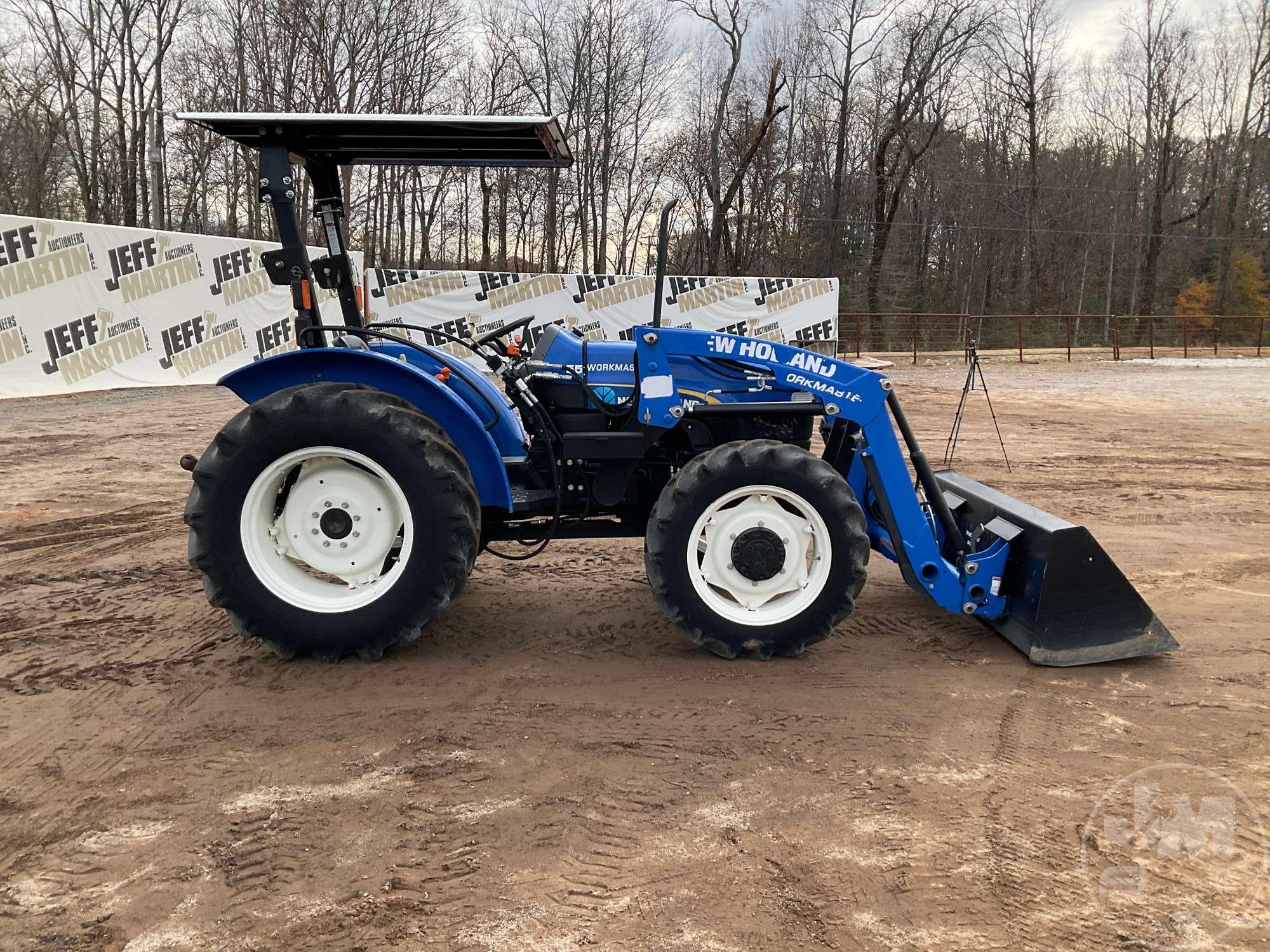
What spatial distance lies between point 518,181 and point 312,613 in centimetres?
2979

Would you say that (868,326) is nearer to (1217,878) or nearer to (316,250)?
(316,250)

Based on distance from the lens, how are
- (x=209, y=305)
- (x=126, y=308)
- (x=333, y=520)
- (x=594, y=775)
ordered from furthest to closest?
(x=209, y=305) → (x=126, y=308) → (x=333, y=520) → (x=594, y=775)

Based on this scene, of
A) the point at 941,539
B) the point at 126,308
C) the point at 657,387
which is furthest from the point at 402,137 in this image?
the point at 126,308

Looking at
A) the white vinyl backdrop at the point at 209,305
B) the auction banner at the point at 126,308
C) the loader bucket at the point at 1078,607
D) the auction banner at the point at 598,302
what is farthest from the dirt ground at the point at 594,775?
the auction banner at the point at 598,302

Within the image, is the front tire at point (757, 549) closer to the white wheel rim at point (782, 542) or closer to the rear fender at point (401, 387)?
the white wheel rim at point (782, 542)

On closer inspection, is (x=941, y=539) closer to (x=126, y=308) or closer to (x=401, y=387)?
(x=401, y=387)

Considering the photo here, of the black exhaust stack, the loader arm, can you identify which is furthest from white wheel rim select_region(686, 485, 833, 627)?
the black exhaust stack

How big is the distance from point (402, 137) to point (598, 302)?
53.2ft

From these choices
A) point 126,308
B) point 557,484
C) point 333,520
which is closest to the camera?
point 333,520

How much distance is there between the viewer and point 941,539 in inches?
161

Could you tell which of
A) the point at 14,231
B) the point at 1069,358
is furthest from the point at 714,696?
the point at 1069,358

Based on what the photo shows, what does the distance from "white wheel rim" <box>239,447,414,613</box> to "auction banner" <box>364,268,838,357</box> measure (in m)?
13.5

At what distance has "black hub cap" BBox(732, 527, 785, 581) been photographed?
3.70 m

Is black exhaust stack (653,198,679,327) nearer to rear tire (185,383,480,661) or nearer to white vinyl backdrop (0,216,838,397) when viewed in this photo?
rear tire (185,383,480,661)
